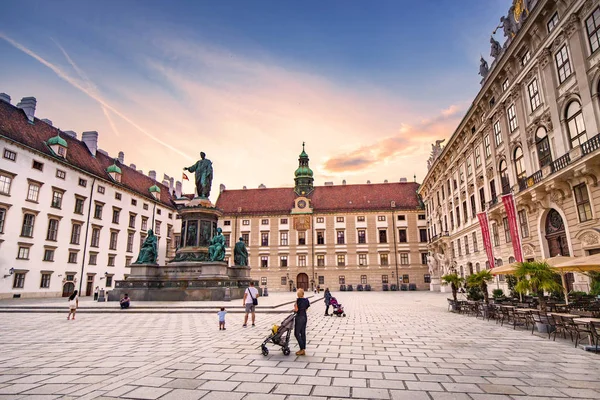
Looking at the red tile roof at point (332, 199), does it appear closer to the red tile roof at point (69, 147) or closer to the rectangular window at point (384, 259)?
the rectangular window at point (384, 259)

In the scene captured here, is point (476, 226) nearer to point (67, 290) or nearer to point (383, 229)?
point (383, 229)

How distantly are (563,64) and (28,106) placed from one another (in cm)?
4546

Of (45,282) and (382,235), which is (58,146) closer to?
(45,282)

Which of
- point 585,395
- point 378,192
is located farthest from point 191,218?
point 378,192

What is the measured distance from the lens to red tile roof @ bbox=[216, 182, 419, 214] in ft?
183

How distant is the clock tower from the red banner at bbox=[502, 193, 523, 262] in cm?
3906

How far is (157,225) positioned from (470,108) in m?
43.3

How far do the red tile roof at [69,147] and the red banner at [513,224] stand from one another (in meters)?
40.1

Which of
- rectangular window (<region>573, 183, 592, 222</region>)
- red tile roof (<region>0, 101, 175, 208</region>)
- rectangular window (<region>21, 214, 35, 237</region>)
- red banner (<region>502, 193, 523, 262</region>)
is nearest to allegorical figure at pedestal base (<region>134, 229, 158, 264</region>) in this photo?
rectangular window (<region>21, 214, 35, 237</region>)

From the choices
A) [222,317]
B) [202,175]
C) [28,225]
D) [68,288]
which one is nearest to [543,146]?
[222,317]

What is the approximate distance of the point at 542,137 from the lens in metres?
20.4

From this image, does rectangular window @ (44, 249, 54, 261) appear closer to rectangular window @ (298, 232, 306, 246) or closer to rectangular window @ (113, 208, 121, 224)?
rectangular window @ (113, 208, 121, 224)

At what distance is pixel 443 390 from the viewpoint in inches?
208

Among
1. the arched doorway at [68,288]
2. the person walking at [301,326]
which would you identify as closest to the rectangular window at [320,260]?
the arched doorway at [68,288]
